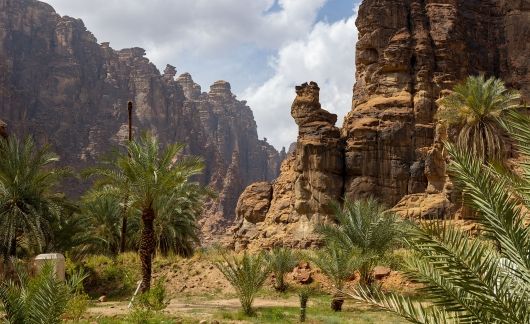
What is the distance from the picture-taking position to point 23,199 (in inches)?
868

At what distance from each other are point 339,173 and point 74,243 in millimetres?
23978

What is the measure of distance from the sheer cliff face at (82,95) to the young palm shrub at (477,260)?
100137 millimetres

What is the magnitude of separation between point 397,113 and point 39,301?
126 ft

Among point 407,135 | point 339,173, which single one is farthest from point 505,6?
point 339,173

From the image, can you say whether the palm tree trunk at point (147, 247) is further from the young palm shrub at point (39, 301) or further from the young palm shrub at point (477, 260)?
the young palm shrub at point (477, 260)

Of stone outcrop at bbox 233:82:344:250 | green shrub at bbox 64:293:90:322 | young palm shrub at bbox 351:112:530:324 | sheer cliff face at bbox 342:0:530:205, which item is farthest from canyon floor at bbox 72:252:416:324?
sheer cliff face at bbox 342:0:530:205

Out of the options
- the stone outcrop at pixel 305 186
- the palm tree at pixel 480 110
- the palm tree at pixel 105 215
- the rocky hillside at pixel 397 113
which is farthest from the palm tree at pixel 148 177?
the rocky hillside at pixel 397 113

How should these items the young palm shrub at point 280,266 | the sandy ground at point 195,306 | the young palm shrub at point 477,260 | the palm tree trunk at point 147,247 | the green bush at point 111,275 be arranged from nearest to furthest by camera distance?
Result: 1. the young palm shrub at point 477,260
2. the sandy ground at point 195,306
3. the palm tree trunk at point 147,247
4. the young palm shrub at point 280,266
5. the green bush at point 111,275

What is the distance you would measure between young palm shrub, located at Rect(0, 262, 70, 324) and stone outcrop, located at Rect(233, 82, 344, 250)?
107 ft

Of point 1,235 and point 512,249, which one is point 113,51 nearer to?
point 1,235

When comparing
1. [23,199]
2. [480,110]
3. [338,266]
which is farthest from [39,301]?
[480,110]

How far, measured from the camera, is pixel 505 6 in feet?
164

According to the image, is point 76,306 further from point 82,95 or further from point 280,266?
point 82,95

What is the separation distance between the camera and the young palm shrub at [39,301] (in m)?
7.83
